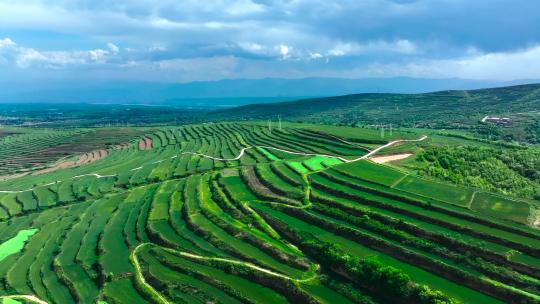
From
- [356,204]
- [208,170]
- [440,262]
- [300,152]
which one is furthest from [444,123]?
[440,262]

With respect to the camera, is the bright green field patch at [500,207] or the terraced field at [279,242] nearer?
the terraced field at [279,242]

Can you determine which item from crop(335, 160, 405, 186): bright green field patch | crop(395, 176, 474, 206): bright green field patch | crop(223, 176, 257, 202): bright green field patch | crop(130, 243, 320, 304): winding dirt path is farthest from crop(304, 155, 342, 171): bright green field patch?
crop(130, 243, 320, 304): winding dirt path

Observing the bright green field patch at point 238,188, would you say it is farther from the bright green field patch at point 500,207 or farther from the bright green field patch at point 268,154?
the bright green field patch at point 500,207

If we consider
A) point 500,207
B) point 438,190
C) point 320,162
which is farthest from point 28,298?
point 500,207

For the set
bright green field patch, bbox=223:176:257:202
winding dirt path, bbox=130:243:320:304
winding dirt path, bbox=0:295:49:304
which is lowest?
winding dirt path, bbox=0:295:49:304

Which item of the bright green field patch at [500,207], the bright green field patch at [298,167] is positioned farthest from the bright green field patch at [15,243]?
the bright green field patch at [500,207]

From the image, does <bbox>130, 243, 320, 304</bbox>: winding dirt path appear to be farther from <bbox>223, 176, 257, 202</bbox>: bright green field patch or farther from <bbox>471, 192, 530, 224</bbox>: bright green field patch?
<bbox>471, 192, 530, 224</bbox>: bright green field patch
